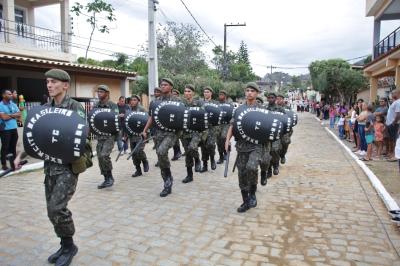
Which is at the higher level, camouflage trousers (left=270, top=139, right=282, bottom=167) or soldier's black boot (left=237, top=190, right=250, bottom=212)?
camouflage trousers (left=270, top=139, right=282, bottom=167)

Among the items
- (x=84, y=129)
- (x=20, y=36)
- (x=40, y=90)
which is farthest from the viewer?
(x=20, y=36)

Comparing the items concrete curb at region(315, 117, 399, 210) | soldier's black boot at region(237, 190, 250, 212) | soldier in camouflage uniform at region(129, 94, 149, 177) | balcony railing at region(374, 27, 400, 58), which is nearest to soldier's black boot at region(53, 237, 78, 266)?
soldier's black boot at region(237, 190, 250, 212)

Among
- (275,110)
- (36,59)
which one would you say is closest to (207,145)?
(275,110)

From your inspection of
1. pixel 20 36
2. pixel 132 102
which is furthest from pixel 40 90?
pixel 132 102

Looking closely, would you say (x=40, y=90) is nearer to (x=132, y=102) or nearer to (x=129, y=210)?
(x=132, y=102)

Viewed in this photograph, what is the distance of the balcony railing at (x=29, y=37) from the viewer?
1666 cm

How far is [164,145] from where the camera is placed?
642 cm

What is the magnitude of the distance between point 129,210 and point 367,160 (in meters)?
7.61

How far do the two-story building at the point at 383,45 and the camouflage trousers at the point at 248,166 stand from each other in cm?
1129

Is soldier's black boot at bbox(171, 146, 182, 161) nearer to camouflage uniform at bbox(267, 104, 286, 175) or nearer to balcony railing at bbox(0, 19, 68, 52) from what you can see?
camouflage uniform at bbox(267, 104, 286, 175)

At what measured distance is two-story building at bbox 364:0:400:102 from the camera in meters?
15.6

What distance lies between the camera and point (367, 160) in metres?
10.5

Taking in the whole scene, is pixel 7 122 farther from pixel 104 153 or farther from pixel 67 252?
pixel 67 252

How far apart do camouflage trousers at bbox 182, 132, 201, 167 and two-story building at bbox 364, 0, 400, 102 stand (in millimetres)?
10093
